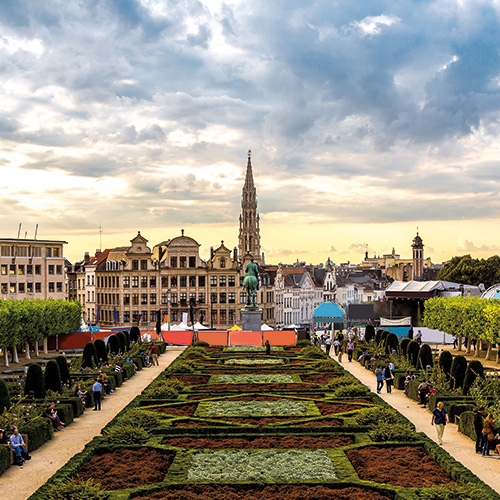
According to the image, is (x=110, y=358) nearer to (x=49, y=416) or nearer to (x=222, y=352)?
(x=222, y=352)

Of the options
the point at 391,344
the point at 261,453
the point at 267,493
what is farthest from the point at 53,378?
the point at 391,344

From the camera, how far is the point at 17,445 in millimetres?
22281

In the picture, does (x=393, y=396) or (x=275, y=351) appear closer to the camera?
(x=393, y=396)

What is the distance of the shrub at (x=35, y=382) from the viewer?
31219mm

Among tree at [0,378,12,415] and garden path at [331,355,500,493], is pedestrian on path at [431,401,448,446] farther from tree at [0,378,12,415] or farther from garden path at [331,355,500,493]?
tree at [0,378,12,415]

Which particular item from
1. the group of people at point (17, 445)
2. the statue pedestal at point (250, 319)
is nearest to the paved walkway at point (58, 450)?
the group of people at point (17, 445)

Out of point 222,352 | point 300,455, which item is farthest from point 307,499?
point 222,352

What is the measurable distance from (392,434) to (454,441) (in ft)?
11.3

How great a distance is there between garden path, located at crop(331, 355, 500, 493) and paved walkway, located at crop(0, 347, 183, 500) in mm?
12918

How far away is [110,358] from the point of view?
45688 mm

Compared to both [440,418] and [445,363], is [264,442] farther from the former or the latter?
[445,363]

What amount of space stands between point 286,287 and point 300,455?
387ft

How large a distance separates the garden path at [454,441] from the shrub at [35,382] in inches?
646

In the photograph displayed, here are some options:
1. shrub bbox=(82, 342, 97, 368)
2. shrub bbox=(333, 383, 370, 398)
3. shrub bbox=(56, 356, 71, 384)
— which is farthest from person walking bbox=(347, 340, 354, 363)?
shrub bbox=(56, 356, 71, 384)
